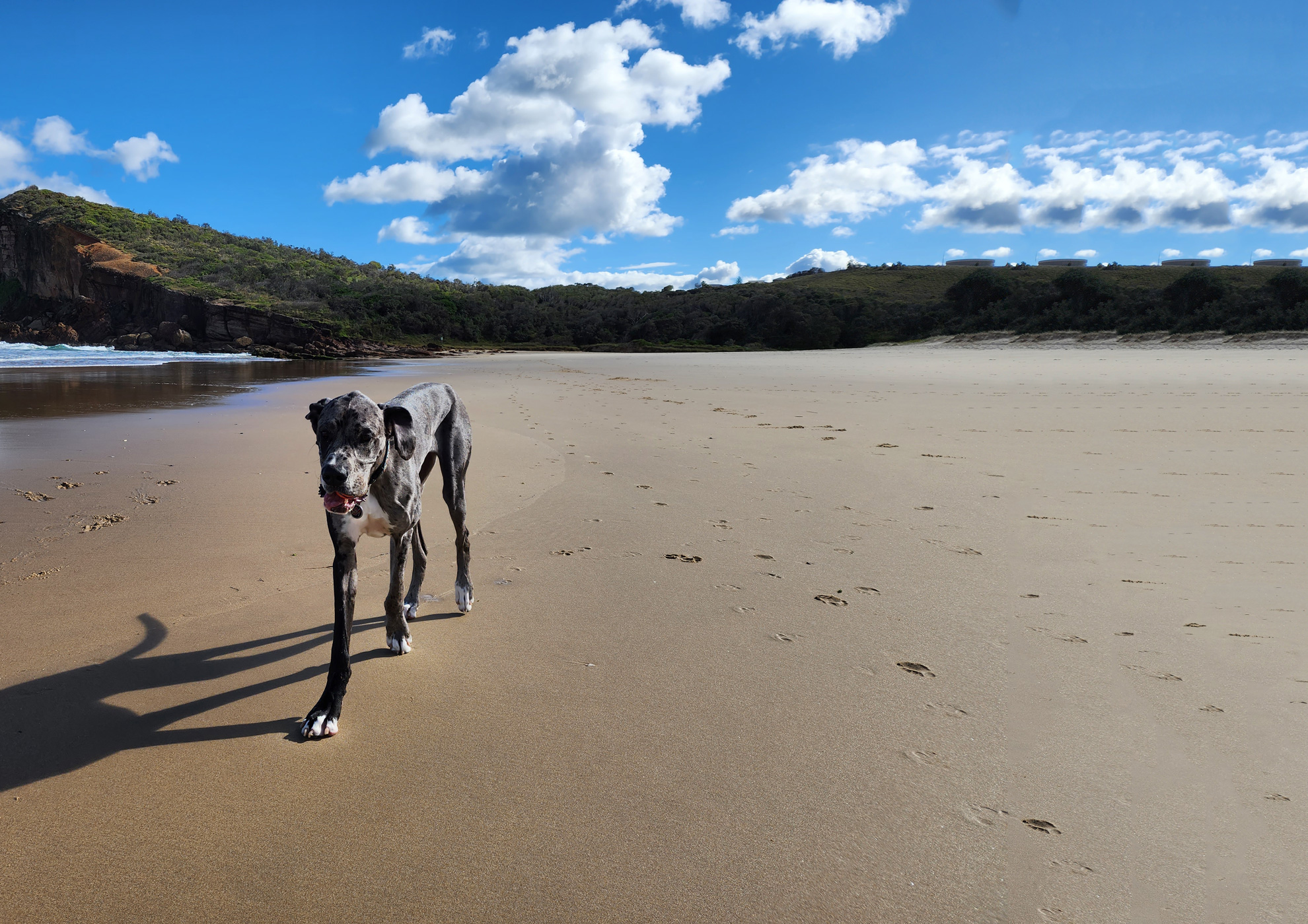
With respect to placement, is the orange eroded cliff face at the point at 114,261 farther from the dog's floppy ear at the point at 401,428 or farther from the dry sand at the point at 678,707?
the dog's floppy ear at the point at 401,428

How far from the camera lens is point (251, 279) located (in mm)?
52312

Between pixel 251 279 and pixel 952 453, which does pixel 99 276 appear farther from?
pixel 952 453

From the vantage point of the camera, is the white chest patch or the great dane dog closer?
the great dane dog

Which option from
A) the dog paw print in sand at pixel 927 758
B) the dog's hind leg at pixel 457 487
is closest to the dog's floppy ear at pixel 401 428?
the dog's hind leg at pixel 457 487

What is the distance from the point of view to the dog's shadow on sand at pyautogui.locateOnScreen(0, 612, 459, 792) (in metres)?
2.40

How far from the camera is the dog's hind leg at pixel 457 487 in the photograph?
3826 millimetres

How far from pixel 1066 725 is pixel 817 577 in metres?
1.70

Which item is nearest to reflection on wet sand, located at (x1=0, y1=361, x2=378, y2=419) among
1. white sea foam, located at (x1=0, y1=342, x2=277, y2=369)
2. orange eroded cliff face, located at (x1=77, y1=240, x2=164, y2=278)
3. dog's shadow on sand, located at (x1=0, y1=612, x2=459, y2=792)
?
white sea foam, located at (x1=0, y1=342, x2=277, y2=369)

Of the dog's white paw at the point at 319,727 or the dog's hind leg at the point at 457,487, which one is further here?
the dog's hind leg at the point at 457,487

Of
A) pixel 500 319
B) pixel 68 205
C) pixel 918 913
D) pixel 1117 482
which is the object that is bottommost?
pixel 918 913

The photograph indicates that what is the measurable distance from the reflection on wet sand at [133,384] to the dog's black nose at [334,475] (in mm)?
11070

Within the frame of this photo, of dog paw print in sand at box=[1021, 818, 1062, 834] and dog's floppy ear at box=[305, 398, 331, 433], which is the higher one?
dog's floppy ear at box=[305, 398, 331, 433]

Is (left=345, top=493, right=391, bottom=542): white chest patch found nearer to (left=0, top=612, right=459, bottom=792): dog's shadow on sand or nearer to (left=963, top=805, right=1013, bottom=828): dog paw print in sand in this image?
(left=0, top=612, right=459, bottom=792): dog's shadow on sand

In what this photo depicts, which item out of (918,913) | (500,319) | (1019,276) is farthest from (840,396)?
(1019,276)
